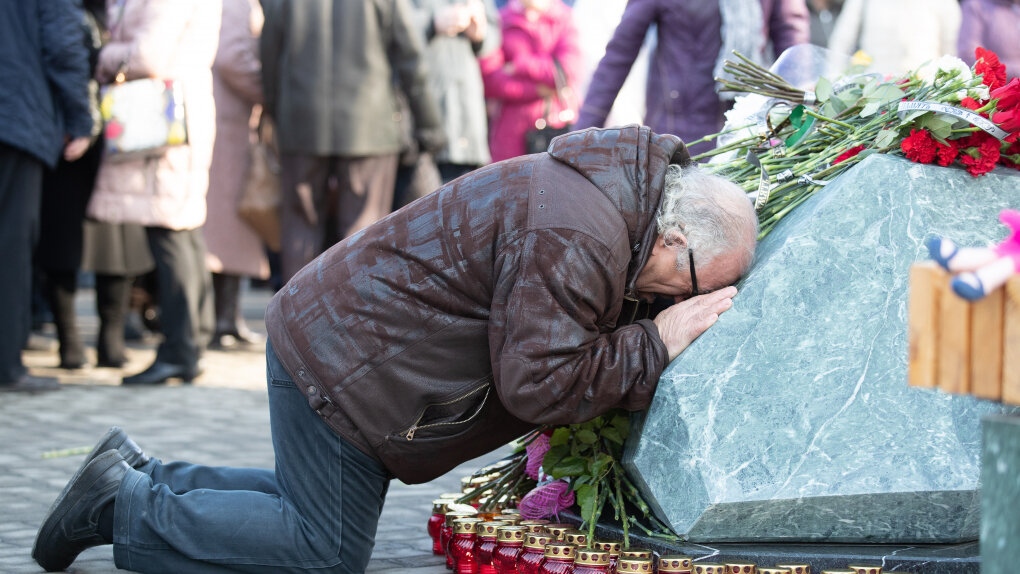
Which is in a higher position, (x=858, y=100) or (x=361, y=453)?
(x=858, y=100)

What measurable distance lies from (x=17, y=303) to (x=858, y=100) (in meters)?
4.19

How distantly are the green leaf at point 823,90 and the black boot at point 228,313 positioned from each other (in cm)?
523

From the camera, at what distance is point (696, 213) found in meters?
2.85

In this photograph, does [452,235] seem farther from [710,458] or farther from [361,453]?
[710,458]

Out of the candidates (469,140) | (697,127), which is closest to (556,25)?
(469,140)

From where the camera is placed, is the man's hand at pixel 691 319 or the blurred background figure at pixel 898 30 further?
the blurred background figure at pixel 898 30

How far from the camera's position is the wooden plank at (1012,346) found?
170 centimetres

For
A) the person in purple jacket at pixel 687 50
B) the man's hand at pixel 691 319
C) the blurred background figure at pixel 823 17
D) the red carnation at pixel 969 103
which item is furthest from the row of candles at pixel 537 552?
the blurred background figure at pixel 823 17

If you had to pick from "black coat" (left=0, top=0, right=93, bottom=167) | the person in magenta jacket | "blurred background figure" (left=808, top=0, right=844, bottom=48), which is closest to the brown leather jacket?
"black coat" (left=0, top=0, right=93, bottom=167)

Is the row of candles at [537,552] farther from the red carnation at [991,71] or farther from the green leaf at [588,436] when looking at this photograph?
the red carnation at [991,71]

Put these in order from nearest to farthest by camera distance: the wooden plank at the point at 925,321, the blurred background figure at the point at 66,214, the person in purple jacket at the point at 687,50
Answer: the wooden plank at the point at 925,321 < the person in purple jacket at the point at 687,50 < the blurred background figure at the point at 66,214

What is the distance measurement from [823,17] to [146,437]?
6257mm

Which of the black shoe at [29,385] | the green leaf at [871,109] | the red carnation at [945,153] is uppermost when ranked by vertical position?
the green leaf at [871,109]

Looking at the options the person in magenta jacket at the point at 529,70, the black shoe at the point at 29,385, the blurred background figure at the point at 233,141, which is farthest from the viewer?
the person in magenta jacket at the point at 529,70
